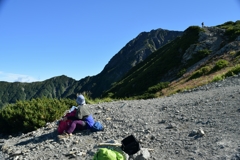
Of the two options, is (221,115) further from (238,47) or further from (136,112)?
(238,47)

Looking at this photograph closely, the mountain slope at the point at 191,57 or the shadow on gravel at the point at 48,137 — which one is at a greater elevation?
the mountain slope at the point at 191,57

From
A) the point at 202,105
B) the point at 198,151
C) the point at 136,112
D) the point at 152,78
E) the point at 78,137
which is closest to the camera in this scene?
the point at 198,151

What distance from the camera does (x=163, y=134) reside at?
24.6 feet

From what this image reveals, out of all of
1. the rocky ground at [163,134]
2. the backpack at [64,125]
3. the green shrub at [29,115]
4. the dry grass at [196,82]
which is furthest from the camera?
the dry grass at [196,82]

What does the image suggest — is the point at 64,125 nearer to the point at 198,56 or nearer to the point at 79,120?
the point at 79,120

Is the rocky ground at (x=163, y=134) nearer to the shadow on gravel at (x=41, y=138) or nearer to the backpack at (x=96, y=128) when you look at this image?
the shadow on gravel at (x=41, y=138)

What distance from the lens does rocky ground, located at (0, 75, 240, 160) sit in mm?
6203

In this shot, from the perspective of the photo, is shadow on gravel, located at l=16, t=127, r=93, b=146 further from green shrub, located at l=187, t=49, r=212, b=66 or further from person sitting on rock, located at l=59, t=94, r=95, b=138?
green shrub, located at l=187, t=49, r=212, b=66

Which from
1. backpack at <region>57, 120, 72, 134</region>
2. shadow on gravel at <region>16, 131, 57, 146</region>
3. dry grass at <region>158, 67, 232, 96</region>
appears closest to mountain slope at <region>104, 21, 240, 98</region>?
dry grass at <region>158, 67, 232, 96</region>

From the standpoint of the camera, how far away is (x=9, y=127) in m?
12.9

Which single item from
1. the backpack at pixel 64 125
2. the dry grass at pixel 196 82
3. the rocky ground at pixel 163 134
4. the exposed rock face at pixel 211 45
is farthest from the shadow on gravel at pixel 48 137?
the exposed rock face at pixel 211 45

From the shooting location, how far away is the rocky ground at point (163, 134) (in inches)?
244

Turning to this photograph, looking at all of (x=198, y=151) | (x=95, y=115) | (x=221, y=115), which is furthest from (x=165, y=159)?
(x=95, y=115)

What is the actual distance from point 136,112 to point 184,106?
6.53 feet
